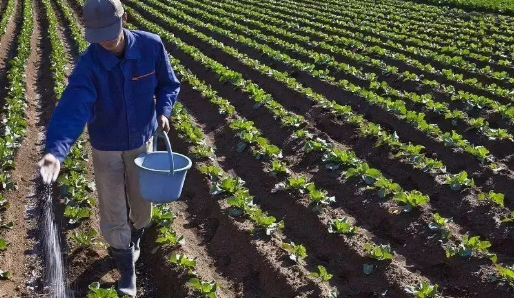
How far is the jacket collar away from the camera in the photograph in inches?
152

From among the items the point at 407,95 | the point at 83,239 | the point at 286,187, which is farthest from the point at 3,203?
the point at 407,95

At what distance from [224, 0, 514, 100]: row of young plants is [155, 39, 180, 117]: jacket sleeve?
22.5ft

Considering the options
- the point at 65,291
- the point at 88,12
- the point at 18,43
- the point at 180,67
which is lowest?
the point at 18,43

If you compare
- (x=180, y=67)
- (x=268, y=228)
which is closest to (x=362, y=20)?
(x=180, y=67)

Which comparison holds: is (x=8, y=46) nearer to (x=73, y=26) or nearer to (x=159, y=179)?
(x=73, y=26)

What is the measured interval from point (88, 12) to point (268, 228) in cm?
261

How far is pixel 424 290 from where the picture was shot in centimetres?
441

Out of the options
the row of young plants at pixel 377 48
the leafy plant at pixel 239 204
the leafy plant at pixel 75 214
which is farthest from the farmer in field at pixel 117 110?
the row of young plants at pixel 377 48

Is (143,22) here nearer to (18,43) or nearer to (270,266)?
(18,43)

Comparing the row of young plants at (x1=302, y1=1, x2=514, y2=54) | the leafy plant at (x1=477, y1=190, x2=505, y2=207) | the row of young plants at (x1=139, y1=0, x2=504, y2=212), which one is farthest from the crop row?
the row of young plants at (x1=302, y1=1, x2=514, y2=54)

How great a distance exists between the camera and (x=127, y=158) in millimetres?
4277

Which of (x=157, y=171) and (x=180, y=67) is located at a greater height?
(x=157, y=171)

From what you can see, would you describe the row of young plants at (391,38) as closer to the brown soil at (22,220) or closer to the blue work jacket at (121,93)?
the brown soil at (22,220)

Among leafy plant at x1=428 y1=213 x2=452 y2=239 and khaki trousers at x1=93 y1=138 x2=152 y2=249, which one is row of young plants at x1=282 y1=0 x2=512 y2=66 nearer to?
leafy plant at x1=428 y1=213 x2=452 y2=239
